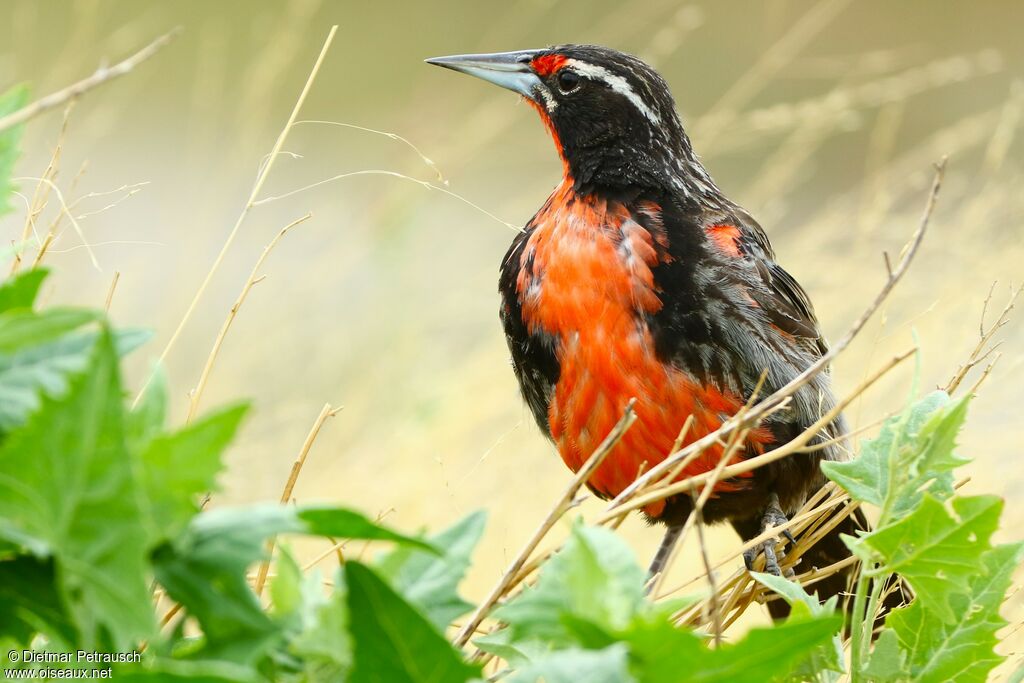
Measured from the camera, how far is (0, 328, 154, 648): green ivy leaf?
71 cm

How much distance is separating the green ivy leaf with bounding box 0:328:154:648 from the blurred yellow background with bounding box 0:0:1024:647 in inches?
7.6

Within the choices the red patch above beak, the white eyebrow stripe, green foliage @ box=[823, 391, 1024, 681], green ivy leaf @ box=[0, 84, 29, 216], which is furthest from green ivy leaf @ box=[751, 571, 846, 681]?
the red patch above beak

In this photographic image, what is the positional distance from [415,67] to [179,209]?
4.47 m

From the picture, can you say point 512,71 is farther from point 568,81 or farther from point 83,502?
point 83,502

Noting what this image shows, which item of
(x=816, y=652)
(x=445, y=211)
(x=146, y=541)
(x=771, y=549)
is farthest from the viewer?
(x=445, y=211)

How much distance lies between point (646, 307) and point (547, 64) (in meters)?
0.85

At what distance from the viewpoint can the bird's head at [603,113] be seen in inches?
118

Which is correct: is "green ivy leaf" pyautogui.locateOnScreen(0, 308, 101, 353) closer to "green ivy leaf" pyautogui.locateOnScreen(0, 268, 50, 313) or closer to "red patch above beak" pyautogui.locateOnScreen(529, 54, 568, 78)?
"green ivy leaf" pyautogui.locateOnScreen(0, 268, 50, 313)

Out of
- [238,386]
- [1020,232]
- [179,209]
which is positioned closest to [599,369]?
[1020,232]

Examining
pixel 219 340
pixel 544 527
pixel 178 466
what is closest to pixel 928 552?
pixel 544 527

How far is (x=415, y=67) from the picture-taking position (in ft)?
37.4

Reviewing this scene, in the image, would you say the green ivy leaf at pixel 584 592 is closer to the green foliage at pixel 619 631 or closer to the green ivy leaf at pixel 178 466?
the green foliage at pixel 619 631

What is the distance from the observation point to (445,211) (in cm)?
854

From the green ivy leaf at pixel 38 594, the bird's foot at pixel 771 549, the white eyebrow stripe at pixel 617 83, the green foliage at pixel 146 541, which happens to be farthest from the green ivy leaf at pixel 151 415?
the white eyebrow stripe at pixel 617 83
